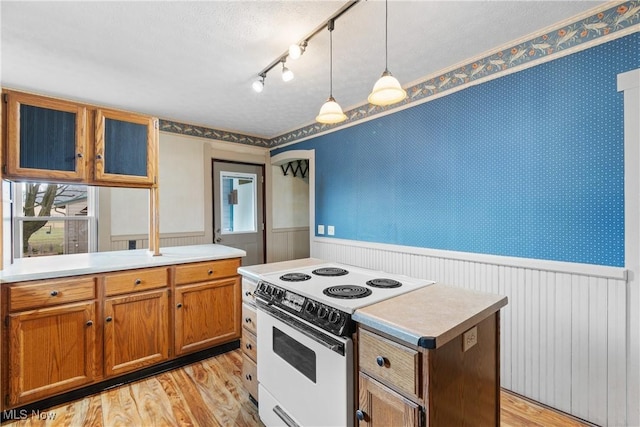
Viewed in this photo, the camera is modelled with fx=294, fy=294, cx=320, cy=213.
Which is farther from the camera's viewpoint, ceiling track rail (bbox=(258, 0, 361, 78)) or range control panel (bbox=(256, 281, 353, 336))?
ceiling track rail (bbox=(258, 0, 361, 78))

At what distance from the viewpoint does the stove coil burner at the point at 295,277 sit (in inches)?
68.8

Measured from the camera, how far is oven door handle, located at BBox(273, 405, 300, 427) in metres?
1.53

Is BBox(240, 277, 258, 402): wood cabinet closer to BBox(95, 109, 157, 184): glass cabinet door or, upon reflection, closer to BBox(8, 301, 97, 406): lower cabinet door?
BBox(8, 301, 97, 406): lower cabinet door

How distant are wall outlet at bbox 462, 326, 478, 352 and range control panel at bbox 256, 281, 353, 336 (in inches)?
17.5

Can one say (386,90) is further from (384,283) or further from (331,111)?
(384,283)

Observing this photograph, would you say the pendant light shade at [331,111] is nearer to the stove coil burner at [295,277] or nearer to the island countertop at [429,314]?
the stove coil burner at [295,277]

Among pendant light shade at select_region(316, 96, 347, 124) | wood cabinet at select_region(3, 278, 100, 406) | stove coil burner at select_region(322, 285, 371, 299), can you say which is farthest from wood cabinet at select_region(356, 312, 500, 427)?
wood cabinet at select_region(3, 278, 100, 406)

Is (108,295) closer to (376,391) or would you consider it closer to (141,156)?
(141,156)

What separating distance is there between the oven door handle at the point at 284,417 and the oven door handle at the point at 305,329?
0.51 meters

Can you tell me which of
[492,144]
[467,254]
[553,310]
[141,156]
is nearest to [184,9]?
[141,156]

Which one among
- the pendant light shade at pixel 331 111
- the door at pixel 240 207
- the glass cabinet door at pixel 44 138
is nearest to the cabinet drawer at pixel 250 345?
the pendant light shade at pixel 331 111

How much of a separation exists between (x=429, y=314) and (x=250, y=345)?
1.29 m

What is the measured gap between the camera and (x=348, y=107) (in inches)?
132

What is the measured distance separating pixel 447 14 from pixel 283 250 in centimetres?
380
